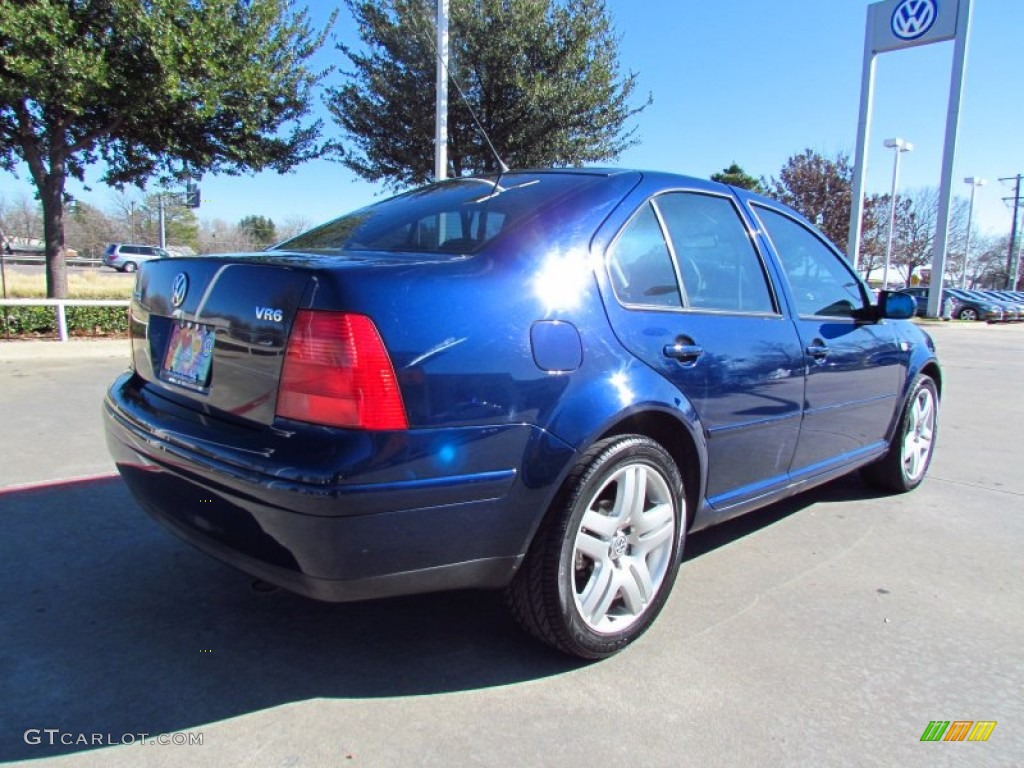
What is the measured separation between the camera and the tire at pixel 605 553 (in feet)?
7.38

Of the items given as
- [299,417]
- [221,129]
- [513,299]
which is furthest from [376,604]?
[221,129]

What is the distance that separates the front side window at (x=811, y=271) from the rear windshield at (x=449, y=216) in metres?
1.21

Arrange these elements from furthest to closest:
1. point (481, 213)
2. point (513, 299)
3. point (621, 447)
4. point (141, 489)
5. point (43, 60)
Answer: point (43, 60), point (481, 213), point (141, 489), point (621, 447), point (513, 299)

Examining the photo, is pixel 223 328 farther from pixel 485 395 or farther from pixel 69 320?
pixel 69 320

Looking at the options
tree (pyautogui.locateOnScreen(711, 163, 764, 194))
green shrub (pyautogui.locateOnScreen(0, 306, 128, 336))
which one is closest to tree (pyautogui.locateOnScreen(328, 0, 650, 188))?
green shrub (pyautogui.locateOnScreen(0, 306, 128, 336))

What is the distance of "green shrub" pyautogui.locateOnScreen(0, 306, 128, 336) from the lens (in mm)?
10555

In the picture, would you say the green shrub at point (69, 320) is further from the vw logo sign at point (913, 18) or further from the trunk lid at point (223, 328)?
the vw logo sign at point (913, 18)

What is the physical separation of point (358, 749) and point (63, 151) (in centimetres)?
1298

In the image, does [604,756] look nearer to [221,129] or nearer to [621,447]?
[621,447]

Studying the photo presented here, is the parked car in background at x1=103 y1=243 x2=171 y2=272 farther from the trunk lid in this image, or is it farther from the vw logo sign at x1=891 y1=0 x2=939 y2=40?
the trunk lid

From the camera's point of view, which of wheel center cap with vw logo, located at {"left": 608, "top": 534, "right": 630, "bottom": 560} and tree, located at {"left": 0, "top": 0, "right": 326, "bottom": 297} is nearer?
wheel center cap with vw logo, located at {"left": 608, "top": 534, "right": 630, "bottom": 560}

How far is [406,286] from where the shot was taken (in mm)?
1995

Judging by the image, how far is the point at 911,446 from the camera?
4.51 m

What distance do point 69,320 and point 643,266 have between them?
1141 cm
